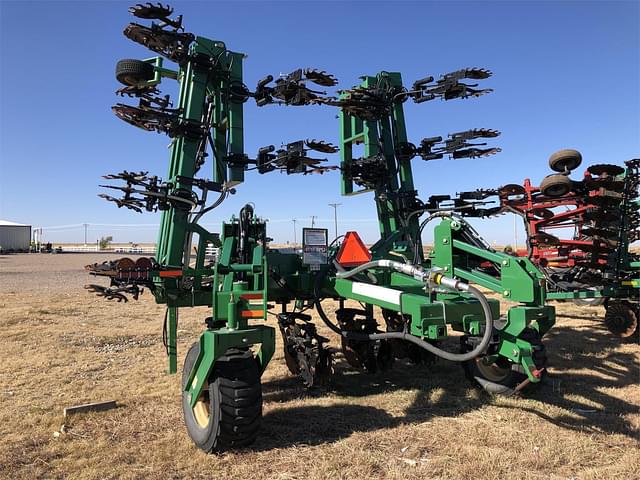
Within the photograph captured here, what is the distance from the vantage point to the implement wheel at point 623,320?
9.83 metres

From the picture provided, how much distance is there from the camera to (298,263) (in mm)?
6691

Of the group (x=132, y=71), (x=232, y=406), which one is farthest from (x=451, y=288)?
(x=132, y=71)

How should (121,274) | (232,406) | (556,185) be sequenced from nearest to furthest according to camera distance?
(232,406), (121,274), (556,185)

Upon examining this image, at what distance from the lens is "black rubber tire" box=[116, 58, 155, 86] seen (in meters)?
6.37

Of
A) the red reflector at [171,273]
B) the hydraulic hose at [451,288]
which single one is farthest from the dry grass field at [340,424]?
the red reflector at [171,273]

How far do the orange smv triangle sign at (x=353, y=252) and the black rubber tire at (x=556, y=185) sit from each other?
4853 mm

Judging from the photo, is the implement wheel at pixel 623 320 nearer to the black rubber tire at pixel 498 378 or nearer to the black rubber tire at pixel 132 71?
the black rubber tire at pixel 498 378

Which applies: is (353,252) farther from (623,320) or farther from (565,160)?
(623,320)

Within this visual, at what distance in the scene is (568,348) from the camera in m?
8.95

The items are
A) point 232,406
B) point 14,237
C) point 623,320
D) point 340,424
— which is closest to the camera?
point 232,406

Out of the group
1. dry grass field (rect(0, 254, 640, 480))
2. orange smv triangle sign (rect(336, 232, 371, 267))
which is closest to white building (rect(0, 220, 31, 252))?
dry grass field (rect(0, 254, 640, 480))

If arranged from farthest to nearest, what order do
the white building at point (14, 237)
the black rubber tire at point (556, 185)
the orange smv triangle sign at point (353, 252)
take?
the white building at point (14, 237)
the black rubber tire at point (556, 185)
the orange smv triangle sign at point (353, 252)

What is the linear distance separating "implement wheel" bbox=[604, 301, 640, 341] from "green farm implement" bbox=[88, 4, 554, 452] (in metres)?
4.89

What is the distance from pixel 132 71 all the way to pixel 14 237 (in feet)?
224
